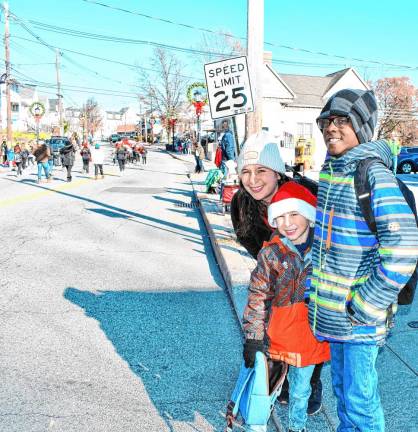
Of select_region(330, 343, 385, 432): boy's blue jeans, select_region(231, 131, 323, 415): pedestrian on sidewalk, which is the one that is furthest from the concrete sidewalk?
select_region(330, 343, 385, 432): boy's blue jeans

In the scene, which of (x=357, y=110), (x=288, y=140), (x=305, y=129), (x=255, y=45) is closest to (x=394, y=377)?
(x=357, y=110)

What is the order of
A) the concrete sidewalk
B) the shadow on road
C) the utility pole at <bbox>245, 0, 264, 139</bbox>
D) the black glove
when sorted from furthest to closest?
the utility pole at <bbox>245, 0, 264, 139</bbox>
the shadow on road
the concrete sidewalk
the black glove

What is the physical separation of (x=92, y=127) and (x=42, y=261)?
107 metres

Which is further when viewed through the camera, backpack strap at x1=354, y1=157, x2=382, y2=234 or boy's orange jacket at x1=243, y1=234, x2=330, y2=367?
boy's orange jacket at x1=243, y1=234, x2=330, y2=367

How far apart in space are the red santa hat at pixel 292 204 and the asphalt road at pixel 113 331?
1.49 metres

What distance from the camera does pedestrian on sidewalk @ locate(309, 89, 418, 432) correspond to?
1.93 metres

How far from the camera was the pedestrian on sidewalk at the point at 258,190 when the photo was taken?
111 inches

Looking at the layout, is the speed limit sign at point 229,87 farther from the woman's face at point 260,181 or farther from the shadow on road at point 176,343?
the woman's face at point 260,181

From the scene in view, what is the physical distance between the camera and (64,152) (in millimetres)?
19672

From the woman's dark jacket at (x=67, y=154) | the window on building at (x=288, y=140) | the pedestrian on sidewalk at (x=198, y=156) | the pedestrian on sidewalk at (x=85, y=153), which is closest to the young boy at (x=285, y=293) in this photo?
the woman's dark jacket at (x=67, y=154)

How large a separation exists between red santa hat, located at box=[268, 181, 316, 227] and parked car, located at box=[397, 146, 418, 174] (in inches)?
1066

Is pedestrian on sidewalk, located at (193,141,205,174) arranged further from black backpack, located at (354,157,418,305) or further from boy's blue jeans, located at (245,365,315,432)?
black backpack, located at (354,157,418,305)

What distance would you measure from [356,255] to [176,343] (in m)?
2.67

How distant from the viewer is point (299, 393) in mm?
2689
